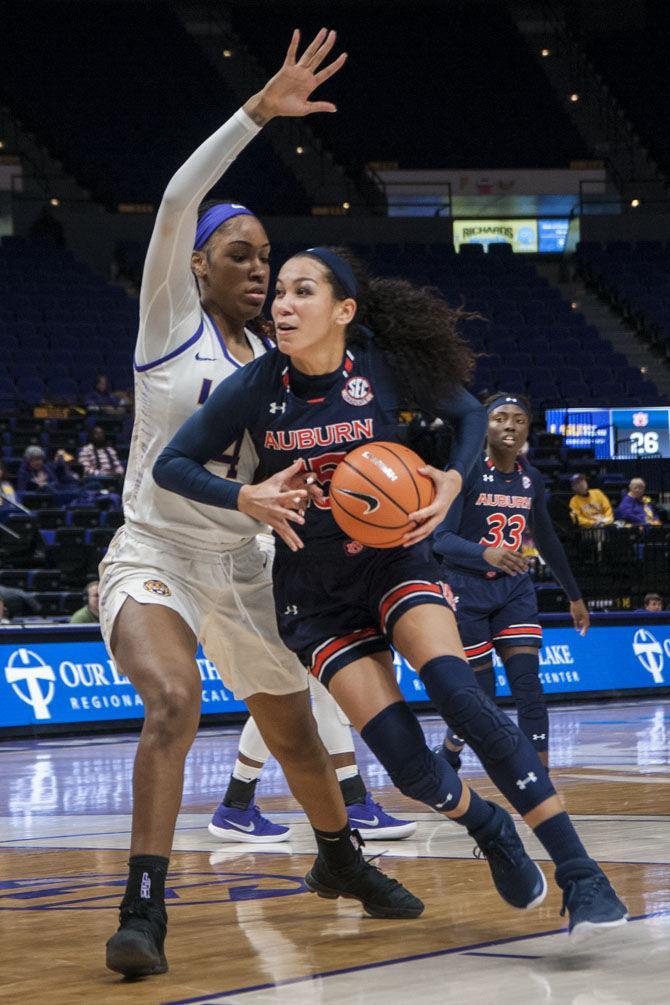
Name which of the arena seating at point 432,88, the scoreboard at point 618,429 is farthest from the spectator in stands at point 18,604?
the arena seating at point 432,88

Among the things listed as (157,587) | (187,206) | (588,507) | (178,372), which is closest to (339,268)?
(187,206)

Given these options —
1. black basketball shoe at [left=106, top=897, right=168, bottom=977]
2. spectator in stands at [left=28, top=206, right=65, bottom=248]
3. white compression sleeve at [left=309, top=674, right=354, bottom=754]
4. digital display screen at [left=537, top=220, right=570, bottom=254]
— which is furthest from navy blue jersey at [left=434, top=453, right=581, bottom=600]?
digital display screen at [left=537, top=220, right=570, bottom=254]

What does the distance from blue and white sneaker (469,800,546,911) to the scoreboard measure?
69.4 ft

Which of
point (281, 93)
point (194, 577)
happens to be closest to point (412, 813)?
point (194, 577)

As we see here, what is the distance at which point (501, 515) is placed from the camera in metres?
8.05

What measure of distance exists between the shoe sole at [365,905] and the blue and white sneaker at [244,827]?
1540 millimetres

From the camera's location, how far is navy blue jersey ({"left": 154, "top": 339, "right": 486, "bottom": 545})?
412 cm

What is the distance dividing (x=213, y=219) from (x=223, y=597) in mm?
1165

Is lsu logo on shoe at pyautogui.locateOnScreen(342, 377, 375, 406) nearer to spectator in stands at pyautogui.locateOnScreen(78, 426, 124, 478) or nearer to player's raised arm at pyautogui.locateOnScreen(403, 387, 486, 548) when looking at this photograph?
player's raised arm at pyautogui.locateOnScreen(403, 387, 486, 548)

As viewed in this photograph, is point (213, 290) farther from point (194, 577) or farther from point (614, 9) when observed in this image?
point (614, 9)

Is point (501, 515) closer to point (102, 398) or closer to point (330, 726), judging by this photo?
point (330, 726)

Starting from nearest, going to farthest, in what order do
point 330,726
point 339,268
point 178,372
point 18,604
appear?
1. point 339,268
2. point 178,372
3. point 330,726
4. point 18,604

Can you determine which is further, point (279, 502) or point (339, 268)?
point (339, 268)

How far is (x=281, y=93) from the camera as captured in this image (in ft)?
14.2
